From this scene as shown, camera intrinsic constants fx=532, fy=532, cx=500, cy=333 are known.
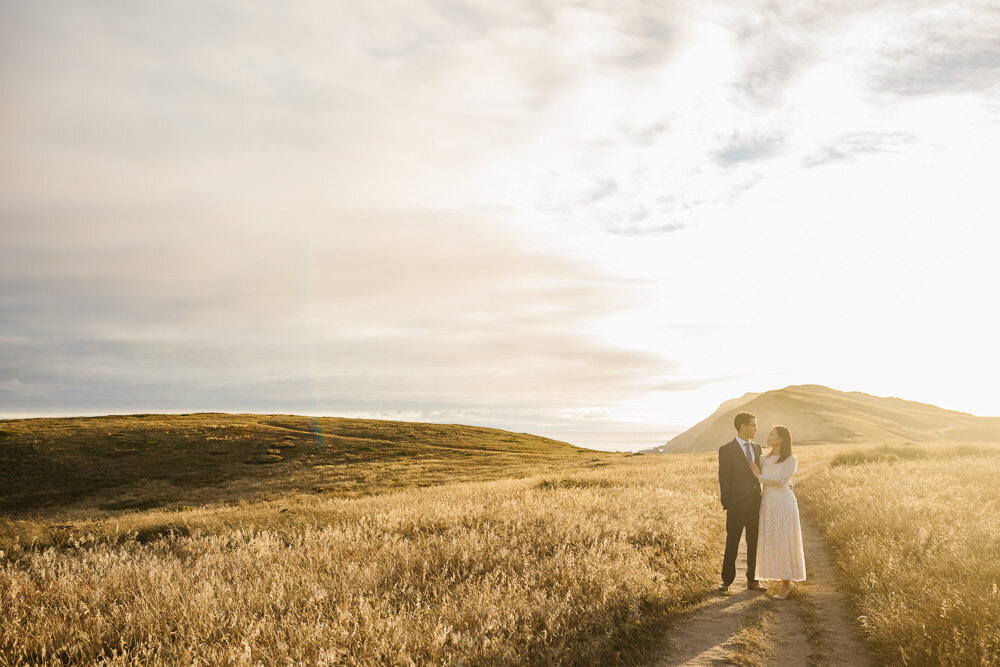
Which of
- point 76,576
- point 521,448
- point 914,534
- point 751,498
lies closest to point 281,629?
point 76,576

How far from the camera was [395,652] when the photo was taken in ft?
17.5

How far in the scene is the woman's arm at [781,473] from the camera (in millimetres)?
9578

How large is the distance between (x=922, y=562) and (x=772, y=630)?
2.84 meters

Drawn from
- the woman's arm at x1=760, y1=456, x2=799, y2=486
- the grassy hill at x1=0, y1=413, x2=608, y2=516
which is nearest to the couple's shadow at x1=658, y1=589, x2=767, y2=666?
the woman's arm at x1=760, y1=456, x2=799, y2=486

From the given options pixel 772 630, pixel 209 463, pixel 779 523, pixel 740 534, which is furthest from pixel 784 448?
pixel 209 463

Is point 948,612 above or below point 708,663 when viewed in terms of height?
above

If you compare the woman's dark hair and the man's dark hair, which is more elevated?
the man's dark hair

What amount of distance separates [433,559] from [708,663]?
4.11m

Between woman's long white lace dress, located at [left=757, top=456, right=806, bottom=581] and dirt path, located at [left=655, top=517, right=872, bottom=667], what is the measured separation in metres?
0.45

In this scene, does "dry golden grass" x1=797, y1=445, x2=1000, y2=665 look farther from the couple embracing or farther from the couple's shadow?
the couple's shadow

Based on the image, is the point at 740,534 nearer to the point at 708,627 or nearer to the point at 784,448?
the point at 784,448

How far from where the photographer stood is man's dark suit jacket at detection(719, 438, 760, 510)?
10023mm

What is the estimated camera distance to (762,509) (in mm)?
9812

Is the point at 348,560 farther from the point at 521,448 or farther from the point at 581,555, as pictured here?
the point at 521,448
